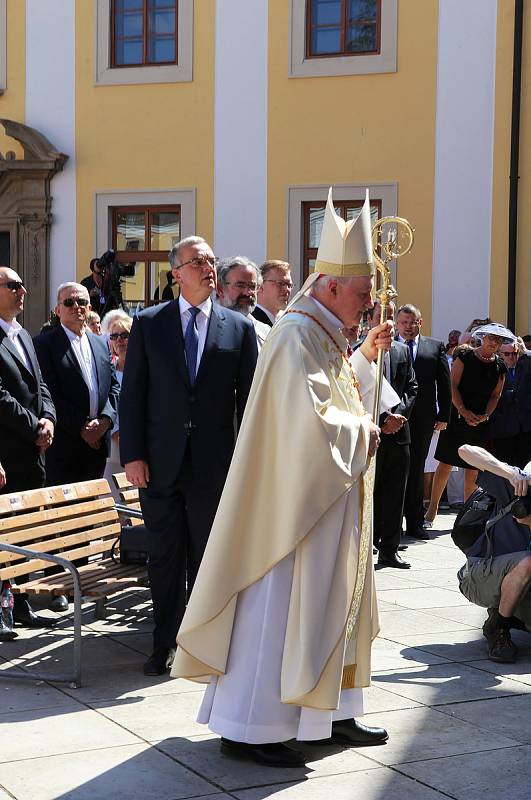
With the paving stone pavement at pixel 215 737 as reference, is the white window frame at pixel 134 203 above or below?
above

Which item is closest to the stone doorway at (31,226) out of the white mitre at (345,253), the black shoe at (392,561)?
the black shoe at (392,561)

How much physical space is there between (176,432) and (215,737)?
5.13ft

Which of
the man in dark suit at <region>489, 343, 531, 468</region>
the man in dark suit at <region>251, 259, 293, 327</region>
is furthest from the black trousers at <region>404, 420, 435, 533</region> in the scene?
the man in dark suit at <region>251, 259, 293, 327</region>

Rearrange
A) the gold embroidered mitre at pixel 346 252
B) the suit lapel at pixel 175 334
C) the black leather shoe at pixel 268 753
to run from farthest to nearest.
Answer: the suit lapel at pixel 175 334, the gold embroidered mitre at pixel 346 252, the black leather shoe at pixel 268 753

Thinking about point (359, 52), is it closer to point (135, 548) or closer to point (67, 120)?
point (67, 120)

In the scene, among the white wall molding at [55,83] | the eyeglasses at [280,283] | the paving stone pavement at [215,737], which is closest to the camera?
the paving stone pavement at [215,737]

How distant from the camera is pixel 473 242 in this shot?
16531mm

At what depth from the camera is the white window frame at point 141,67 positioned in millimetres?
17231

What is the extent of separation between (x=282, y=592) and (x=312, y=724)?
48 cm

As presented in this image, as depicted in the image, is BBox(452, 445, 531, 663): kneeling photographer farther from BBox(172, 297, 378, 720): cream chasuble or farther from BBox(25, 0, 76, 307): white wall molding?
BBox(25, 0, 76, 307): white wall molding

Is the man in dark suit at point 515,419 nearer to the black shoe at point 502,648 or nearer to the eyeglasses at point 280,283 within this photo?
the eyeglasses at point 280,283

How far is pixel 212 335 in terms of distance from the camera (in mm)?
6188

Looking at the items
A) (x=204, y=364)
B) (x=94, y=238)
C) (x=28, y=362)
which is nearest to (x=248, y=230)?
(x=94, y=238)

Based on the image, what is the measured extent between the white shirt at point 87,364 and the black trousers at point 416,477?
3544 mm
